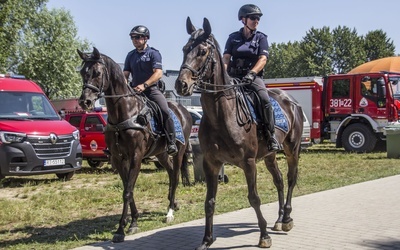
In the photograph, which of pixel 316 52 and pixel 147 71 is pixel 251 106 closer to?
pixel 147 71

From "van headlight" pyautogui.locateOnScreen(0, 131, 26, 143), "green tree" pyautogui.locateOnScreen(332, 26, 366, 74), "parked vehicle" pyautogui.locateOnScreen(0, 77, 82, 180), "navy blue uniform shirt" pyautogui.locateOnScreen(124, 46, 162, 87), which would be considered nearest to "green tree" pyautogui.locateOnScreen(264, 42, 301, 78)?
"green tree" pyautogui.locateOnScreen(332, 26, 366, 74)

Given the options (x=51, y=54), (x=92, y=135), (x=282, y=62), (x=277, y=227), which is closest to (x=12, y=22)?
(x=51, y=54)

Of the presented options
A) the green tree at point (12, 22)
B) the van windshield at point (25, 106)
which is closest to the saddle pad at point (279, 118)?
the van windshield at point (25, 106)

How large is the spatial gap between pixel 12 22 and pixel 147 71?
Result: 3217 cm

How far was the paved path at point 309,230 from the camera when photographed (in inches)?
263

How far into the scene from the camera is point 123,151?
7.70 m

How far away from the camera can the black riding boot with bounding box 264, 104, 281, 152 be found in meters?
6.86

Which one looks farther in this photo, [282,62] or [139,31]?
[282,62]

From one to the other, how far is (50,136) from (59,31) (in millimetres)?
37873

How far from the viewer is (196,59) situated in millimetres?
5938

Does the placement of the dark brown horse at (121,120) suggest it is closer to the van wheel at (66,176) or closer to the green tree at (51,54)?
the van wheel at (66,176)

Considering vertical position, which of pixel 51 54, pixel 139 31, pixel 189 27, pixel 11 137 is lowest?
pixel 11 137

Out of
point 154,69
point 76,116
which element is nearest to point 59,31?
point 76,116

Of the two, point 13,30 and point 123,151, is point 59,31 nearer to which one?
point 13,30
